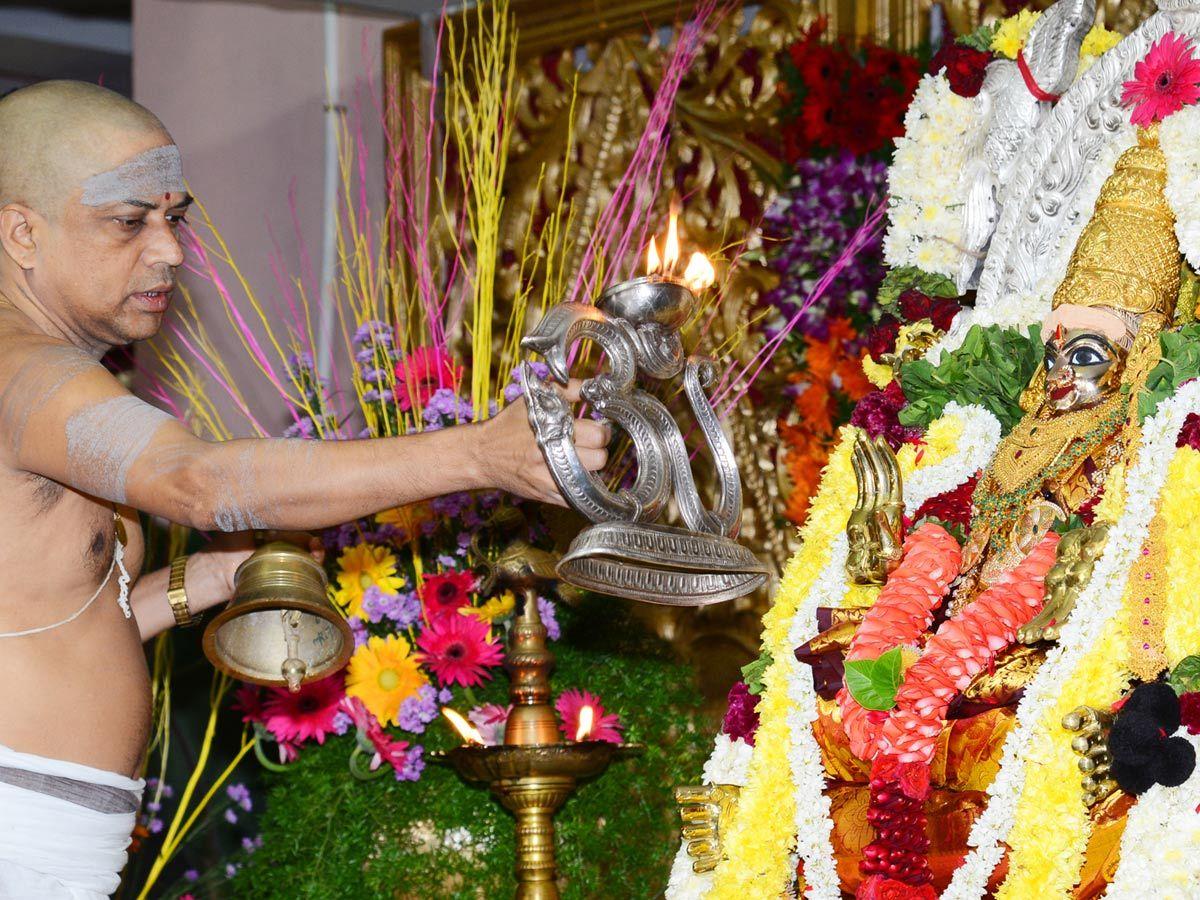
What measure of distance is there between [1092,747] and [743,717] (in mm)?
677

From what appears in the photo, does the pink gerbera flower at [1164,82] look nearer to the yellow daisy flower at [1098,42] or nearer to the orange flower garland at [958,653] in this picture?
the yellow daisy flower at [1098,42]

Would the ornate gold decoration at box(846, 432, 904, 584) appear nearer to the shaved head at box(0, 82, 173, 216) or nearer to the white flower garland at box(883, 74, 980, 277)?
the white flower garland at box(883, 74, 980, 277)

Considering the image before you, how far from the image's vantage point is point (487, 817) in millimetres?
2941

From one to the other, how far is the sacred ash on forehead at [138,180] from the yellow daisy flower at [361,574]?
975mm

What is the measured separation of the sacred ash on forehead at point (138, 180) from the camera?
7.16 feet

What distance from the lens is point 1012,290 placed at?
271 cm

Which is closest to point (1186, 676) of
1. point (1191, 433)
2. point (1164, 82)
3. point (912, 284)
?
point (1191, 433)

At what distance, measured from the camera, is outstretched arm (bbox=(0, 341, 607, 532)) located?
1896mm

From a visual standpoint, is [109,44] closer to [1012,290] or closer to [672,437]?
[1012,290]

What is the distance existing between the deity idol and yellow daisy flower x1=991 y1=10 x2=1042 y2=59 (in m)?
0.39

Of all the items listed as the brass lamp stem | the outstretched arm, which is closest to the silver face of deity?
the outstretched arm

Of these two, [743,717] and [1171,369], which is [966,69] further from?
[743,717]

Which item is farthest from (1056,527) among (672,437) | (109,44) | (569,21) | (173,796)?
(109,44)

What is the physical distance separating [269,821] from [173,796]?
125 centimetres
